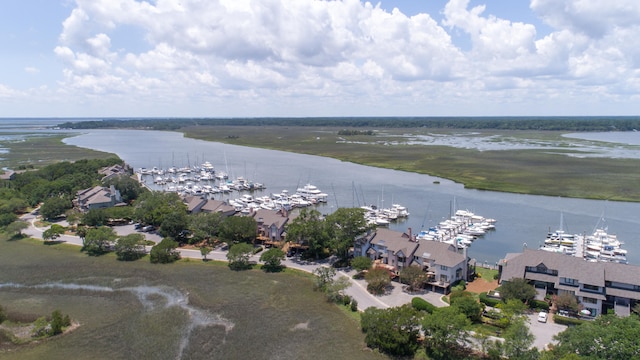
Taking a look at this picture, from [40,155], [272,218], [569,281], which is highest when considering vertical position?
[40,155]

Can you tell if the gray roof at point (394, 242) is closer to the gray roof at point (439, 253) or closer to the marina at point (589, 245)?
the gray roof at point (439, 253)

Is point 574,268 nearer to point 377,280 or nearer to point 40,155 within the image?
point 377,280

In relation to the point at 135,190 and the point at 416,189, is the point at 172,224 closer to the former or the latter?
the point at 135,190

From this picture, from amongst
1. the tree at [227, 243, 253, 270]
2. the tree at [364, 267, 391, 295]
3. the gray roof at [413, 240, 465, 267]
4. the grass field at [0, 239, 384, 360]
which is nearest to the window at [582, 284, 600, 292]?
the gray roof at [413, 240, 465, 267]

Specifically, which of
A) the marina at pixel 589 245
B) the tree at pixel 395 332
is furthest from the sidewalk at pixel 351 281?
the marina at pixel 589 245

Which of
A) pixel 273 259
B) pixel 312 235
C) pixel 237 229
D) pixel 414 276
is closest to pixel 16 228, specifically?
pixel 237 229

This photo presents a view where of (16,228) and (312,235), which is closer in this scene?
(312,235)
